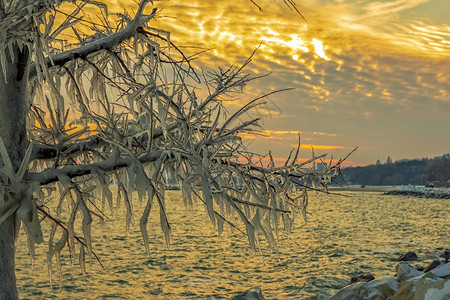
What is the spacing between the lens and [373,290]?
34.8 feet

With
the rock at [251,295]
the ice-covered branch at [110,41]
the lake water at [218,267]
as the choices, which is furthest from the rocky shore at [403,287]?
the ice-covered branch at [110,41]

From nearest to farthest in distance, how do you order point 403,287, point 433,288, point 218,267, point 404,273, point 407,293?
point 433,288 → point 407,293 → point 403,287 → point 404,273 → point 218,267

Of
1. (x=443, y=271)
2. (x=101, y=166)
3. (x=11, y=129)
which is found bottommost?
(x=443, y=271)

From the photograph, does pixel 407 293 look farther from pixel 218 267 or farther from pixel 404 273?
pixel 218 267

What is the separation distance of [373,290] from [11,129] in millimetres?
8170

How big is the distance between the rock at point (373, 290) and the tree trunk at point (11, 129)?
24.4 ft

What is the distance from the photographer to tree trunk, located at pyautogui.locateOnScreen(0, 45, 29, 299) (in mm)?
5965

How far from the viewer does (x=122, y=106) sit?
6078 mm

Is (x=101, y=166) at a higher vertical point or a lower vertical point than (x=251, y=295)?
higher

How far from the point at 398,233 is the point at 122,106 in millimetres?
37830

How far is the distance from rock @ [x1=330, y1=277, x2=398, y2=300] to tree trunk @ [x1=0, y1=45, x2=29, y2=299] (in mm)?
7437

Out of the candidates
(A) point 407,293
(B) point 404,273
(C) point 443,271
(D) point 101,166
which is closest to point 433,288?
(C) point 443,271

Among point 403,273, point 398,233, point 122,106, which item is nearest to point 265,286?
point 403,273

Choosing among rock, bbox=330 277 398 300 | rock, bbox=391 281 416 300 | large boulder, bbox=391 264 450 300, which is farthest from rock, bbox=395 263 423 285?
large boulder, bbox=391 264 450 300
